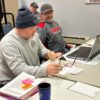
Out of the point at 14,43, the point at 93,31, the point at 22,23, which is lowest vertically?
the point at 93,31

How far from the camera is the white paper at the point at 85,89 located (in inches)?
59.4

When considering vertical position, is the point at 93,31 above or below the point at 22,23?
below

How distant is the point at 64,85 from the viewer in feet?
5.40

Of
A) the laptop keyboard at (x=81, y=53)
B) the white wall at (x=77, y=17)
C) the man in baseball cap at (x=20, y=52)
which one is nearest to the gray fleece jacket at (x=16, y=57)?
the man in baseball cap at (x=20, y=52)

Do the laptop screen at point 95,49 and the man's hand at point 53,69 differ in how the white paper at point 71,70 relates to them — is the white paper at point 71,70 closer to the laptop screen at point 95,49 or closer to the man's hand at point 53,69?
the man's hand at point 53,69

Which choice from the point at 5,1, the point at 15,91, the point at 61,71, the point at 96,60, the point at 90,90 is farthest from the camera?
the point at 5,1

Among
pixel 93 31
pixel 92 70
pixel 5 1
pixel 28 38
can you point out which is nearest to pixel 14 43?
pixel 28 38

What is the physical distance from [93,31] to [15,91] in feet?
9.51

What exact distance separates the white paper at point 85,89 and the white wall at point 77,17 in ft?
8.33

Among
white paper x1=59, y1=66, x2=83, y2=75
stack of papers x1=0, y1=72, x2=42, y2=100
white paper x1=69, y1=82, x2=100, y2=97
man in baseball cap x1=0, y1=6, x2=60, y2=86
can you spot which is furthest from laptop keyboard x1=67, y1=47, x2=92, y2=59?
stack of papers x1=0, y1=72, x2=42, y2=100

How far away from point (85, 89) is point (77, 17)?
9.09 feet

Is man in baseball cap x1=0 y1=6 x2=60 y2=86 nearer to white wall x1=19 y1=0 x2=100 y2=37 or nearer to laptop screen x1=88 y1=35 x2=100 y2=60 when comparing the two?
laptop screen x1=88 y1=35 x2=100 y2=60

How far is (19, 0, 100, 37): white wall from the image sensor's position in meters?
4.01

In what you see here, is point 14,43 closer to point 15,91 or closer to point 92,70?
point 15,91
